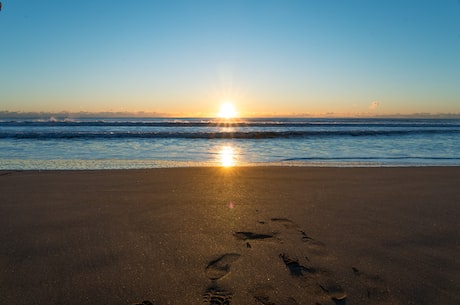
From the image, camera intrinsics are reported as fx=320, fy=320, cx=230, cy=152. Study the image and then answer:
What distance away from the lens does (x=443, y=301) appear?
7.25 ft

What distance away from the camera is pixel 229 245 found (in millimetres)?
3092

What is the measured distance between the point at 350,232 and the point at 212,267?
1.66 meters

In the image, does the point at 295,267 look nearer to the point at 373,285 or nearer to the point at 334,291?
the point at 334,291

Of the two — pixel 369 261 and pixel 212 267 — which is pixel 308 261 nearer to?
pixel 369 261

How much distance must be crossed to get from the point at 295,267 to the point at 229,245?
0.70m

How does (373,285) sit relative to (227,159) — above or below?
above

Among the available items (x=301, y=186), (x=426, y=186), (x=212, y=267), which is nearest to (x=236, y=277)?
(x=212, y=267)

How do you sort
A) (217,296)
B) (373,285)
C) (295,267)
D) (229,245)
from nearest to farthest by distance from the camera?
(217,296) < (373,285) < (295,267) < (229,245)

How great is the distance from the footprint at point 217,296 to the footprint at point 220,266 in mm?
162

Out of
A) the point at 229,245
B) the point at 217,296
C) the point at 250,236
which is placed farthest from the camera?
the point at 250,236

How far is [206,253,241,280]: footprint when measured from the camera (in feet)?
8.31

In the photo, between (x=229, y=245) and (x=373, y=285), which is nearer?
(x=373, y=285)

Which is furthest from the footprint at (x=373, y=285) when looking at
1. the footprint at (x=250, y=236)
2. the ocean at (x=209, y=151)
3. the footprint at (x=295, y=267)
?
the ocean at (x=209, y=151)

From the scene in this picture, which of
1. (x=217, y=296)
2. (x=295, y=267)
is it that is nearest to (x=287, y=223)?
(x=295, y=267)
